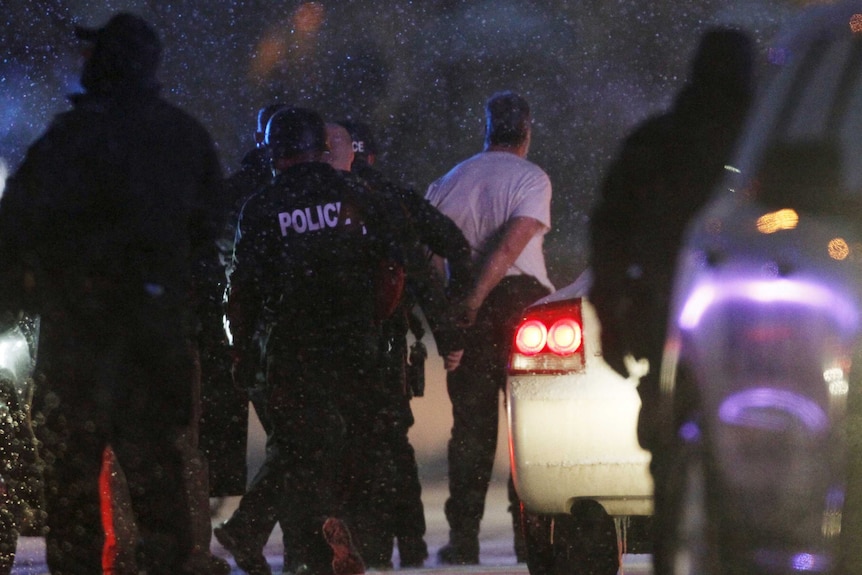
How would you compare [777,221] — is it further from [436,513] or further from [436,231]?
[436,513]

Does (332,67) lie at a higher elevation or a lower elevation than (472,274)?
higher

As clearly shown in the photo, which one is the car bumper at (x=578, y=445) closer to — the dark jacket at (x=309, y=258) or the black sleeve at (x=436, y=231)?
the dark jacket at (x=309, y=258)

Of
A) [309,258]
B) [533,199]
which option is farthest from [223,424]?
[533,199]

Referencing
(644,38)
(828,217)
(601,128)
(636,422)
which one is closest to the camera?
(828,217)

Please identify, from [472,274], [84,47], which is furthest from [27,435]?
[472,274]

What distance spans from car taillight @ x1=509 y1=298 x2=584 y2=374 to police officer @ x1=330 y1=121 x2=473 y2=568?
2.86 ft

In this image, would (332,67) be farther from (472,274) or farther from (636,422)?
(636,422)

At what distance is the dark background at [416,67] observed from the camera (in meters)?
19.6

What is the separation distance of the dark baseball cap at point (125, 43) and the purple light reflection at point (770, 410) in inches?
90.9

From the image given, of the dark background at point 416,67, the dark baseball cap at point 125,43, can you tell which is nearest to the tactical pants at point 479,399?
the dark baseball cap at point 125,43

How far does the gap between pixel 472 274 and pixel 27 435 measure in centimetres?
198

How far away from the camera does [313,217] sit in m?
6.26

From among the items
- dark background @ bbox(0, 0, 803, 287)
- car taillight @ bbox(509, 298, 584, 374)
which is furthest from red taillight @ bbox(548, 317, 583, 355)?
dark background @ bbox(0, 0, 803, 287)

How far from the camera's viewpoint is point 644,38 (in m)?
21.2
